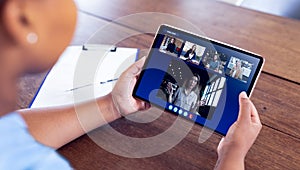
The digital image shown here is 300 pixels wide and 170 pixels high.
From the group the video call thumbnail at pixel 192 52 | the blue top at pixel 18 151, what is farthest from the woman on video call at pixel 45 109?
the video call thumbnail at pixel 192 52

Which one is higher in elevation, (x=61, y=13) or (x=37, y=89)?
(x=61, y=13)

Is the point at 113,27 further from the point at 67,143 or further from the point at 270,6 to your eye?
the point at 270,6

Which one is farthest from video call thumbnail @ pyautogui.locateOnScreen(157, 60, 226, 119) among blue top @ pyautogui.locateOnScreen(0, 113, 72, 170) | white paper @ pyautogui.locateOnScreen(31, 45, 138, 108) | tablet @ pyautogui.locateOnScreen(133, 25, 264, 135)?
blue top @ pyautogui.locateOnScreen(0, 113, 72, 170)

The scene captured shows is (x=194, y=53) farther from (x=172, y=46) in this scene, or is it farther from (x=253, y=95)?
(x=253, y=95)

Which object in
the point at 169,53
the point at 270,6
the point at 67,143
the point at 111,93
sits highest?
the point at 270,6

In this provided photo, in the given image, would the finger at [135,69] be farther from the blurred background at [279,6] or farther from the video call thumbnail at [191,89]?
the blurred background at [279,6]

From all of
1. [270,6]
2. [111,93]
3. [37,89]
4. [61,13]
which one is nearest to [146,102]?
[111,93]

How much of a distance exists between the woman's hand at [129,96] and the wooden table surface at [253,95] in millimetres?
28

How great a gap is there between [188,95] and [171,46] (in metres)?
0.11

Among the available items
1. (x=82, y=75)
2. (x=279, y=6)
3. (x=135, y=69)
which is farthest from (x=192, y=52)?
(x=279, y=6)

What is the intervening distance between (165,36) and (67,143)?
Answer: 0.30 meters

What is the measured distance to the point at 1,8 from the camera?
11.4 inches

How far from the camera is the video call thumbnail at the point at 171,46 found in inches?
29.7

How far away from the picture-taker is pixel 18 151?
483mm
